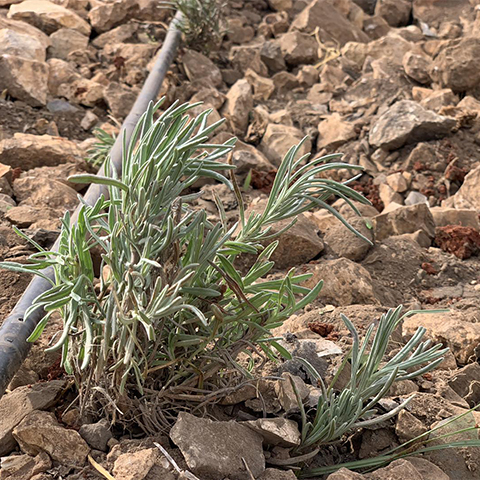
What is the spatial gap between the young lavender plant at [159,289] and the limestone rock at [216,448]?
9 cm

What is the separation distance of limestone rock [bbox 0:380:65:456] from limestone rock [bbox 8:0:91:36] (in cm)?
351

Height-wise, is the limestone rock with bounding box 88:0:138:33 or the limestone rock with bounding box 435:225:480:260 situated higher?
the limestone rock with bounding box 88:0:138:33

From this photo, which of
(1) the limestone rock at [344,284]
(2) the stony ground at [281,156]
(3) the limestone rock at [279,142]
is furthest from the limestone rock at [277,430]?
(3) the limestone rock at [279,142]

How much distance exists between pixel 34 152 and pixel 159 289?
7.36 ft

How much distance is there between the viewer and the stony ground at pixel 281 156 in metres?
1.59

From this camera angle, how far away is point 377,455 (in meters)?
1.69

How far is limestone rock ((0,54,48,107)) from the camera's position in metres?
3.93

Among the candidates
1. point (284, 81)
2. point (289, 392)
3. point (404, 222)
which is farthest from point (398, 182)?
point (289, 392)

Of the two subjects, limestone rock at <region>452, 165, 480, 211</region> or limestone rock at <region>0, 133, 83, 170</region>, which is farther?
limestone rock at <region>452, 165, 480, 211</region>

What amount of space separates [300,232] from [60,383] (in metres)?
1.36

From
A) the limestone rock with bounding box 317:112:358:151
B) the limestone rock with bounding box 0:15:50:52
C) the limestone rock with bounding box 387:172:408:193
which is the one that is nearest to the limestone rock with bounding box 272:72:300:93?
the limestone rock with bounding box 317:112:358:151

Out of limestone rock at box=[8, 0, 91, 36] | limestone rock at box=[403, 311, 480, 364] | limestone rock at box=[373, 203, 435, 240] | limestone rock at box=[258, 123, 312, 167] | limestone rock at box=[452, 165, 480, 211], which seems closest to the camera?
limestone rock at box=[403, 311, 480, 364]

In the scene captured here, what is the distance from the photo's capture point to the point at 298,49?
16.0 ft

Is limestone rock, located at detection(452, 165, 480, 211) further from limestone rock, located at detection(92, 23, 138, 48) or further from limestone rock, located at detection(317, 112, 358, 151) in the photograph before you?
limestone rock, located at detection(92, 23, 138, 48)
